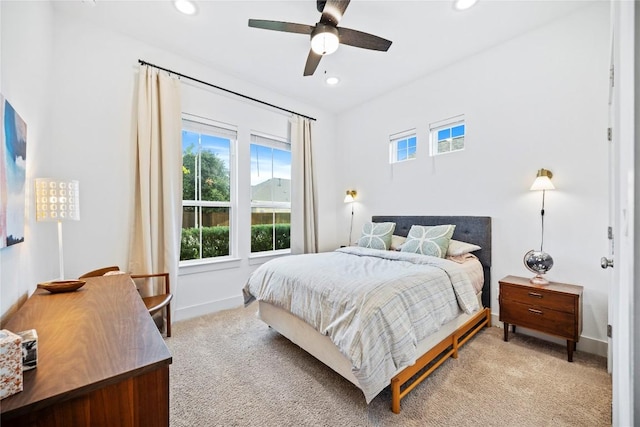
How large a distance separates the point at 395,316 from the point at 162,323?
2.44 metres

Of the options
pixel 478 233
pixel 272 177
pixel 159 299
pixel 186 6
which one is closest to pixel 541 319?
pixel 478 233

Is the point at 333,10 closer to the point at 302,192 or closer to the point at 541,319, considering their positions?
the point at 302,192

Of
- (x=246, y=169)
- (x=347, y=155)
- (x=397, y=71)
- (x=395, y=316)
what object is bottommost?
(x=395, y=316)

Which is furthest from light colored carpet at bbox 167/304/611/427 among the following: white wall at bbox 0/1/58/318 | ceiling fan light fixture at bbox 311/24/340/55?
ceiling fan light fixture at bbox 311/24/340/55

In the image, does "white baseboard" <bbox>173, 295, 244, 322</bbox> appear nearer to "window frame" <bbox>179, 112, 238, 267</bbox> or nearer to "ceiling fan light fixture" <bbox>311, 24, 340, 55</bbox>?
"window frame" <bbox>179, 112, 238, 267</bbox>

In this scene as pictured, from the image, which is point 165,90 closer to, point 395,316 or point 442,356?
point 395,316

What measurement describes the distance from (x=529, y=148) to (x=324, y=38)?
7.44 ft

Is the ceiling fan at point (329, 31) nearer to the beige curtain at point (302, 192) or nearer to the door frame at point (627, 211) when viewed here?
the door frame at point (627, 211)

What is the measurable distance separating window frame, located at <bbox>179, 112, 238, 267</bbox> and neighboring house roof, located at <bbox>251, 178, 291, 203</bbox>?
33 cm

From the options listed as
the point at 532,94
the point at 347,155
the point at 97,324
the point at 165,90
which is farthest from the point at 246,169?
the point at 532,94

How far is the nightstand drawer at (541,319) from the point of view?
206 centimetres

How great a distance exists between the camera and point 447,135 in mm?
3293

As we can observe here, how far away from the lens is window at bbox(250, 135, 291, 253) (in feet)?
12.3

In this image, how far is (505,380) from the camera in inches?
73.0
